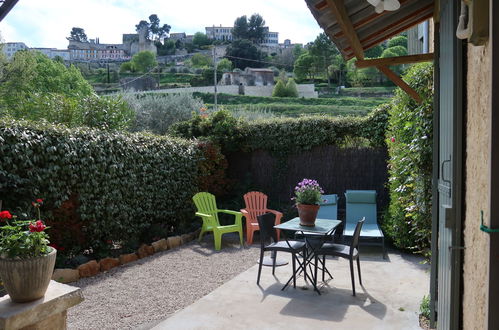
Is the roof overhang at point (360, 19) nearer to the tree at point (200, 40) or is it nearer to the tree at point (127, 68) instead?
the tree at point (127, 68)

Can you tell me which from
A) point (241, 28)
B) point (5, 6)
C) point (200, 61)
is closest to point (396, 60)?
point (5, 6)

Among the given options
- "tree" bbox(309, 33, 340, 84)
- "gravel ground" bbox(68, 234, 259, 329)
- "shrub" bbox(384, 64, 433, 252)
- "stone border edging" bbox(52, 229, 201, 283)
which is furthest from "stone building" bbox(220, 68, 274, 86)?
"shrub" bbox(384, 64, 433, 252)

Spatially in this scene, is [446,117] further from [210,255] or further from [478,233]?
[210,255]

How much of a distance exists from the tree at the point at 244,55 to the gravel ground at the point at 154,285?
60.5 metres

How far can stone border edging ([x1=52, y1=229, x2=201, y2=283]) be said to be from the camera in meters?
5.12

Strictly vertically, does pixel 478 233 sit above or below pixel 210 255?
above

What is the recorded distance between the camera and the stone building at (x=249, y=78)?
51.1 metres

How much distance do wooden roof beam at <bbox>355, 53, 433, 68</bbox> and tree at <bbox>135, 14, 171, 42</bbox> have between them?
11376 cm

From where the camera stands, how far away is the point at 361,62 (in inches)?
183

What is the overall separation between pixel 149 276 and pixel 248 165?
4792 millimetres

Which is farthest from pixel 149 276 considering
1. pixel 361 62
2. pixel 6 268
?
pixel 361 62

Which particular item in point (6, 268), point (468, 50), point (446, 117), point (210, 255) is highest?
point (468, 50)

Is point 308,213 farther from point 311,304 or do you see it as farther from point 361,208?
point 361,208

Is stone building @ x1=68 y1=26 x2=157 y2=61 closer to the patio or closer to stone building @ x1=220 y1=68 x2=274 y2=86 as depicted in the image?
stone building @ x1=220 y1=68 x2=274 y2=86
